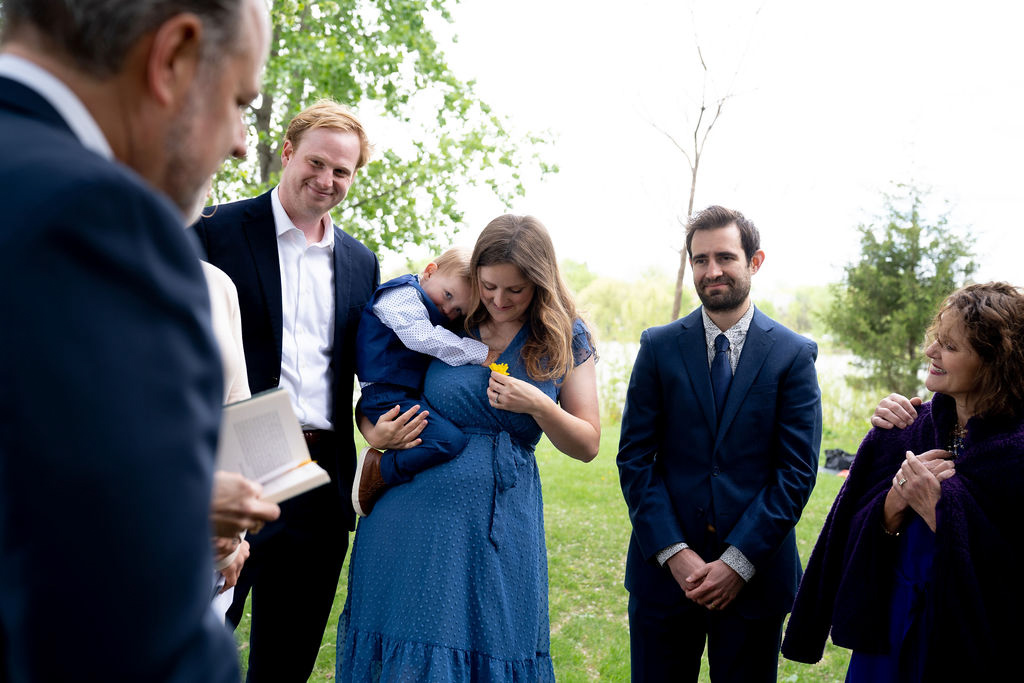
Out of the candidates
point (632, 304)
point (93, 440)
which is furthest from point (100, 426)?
point (632, 304)

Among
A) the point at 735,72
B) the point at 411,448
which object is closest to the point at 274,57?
the point at 735,72

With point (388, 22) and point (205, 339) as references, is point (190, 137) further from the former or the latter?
point (388, 22)

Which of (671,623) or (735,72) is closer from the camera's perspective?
(671,623)

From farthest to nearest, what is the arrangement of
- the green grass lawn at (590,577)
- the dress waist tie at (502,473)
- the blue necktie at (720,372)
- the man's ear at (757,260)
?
the green grass lawn at (590,577), the man's ear at (757,260), the blue necktie at (720,372), the dress waist tie at (502,473)

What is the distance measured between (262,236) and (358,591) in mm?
1471

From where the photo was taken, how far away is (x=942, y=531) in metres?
2.63

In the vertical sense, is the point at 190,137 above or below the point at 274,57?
below

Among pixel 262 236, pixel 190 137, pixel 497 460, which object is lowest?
pixel 497 460

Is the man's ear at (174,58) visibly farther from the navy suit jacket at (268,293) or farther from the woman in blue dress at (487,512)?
the navy suit jacket at (268,293)

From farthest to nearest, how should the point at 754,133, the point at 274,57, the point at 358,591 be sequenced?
the point at 754,133, the point at 274,57, the point at 358,591

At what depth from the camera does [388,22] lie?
9992 millimetres

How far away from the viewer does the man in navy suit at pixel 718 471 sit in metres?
3.14

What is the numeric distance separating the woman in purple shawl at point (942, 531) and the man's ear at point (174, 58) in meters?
2.66

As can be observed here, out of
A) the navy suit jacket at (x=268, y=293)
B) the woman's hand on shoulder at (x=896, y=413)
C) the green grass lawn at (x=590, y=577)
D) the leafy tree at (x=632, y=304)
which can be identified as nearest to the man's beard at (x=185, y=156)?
the navy suit jacket at (x=268, y=293)
